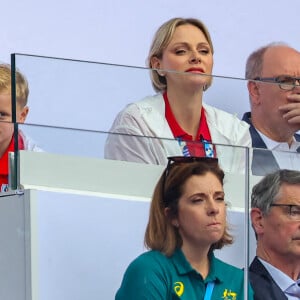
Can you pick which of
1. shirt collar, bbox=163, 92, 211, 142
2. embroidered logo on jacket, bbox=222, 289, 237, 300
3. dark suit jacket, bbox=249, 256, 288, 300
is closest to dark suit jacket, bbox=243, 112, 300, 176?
shirt collar, bbox=163, 92, 211, 142

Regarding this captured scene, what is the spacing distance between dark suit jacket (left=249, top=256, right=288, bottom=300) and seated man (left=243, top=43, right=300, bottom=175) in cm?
25

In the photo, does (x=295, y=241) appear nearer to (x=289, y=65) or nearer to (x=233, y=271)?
(x=233, y=271)

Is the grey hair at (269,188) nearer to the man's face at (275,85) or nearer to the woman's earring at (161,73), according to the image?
the man's face at (275,85)

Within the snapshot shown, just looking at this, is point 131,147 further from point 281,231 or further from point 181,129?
point 281,231

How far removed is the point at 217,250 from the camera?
5184mm

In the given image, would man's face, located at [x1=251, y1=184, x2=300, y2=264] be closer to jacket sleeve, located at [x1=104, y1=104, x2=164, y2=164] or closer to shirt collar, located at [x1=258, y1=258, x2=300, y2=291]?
shirt collar, located at [x1=258, y1=258, x2=300, y2=291]

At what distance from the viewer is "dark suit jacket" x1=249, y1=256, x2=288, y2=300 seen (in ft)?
17.0

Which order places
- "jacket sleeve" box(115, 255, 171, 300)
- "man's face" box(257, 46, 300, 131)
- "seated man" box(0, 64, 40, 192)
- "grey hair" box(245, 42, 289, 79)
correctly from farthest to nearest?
"grey hair" box(245, 42, 289, 79)
"man's face" box(257, 46, 300, 131)
"seated man" box(0, 64, 40, 192)
"jacket sleeve" box(115, 255, 171, 300)

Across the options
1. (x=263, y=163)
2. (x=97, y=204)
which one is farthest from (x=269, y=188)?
(x=97, y=204)

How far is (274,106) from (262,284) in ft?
1.83

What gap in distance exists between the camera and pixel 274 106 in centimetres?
550

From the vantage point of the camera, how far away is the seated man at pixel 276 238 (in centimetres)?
520

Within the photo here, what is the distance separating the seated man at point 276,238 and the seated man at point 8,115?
2.02 ft

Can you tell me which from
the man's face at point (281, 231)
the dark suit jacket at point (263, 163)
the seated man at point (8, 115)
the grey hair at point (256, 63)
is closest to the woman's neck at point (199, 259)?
the man's face at point (281, 231)
